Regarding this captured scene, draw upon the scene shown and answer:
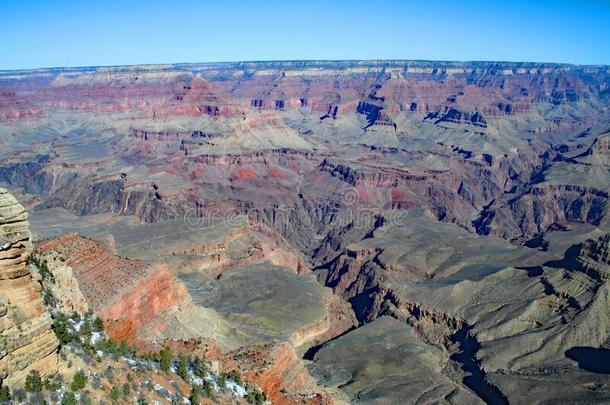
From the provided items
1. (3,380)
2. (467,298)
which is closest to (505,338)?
(467,298)

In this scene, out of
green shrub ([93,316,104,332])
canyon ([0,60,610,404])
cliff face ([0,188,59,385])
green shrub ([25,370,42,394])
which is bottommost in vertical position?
canyon ([0,60,610,404])

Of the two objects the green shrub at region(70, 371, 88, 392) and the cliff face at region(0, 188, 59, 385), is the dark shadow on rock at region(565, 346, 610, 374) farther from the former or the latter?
the cliff face at region(0, 188, 59, 385)

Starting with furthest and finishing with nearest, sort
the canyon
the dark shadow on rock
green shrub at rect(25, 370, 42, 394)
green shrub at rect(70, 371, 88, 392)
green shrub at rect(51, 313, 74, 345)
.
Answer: the dark shadow on rock, the canyon, green shrub at rect(51, 313, 74, 345), green shrub at rect(70, 371, 88, 392), green shrub at rect(25, 370, 42, 394)

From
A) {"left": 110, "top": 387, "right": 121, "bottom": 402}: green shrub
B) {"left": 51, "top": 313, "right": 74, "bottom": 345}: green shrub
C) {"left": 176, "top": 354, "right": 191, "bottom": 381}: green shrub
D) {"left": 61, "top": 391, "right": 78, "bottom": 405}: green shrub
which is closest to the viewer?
{"left": 61, "top": 391, "right": 78, "bottom": 405}: green shrub

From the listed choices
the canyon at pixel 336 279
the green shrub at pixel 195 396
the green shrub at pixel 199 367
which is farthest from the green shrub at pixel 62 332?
the green shrub at pixel 199 367

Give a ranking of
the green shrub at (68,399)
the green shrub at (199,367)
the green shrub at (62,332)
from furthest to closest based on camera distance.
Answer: the green shrub at (199,367), the green shrub at (62,332), the green shrub at (68,399)

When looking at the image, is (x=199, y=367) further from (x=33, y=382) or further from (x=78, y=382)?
(x=33, y=382)

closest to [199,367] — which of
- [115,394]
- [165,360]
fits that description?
[165,360]

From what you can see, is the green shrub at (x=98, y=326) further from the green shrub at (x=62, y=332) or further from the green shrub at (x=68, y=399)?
the green shrub at (x=68, y=399)

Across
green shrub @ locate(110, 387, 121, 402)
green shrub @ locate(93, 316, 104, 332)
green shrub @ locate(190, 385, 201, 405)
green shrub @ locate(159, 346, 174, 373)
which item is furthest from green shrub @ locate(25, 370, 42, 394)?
green shrub @ locate(93, 316, 104, 332)
